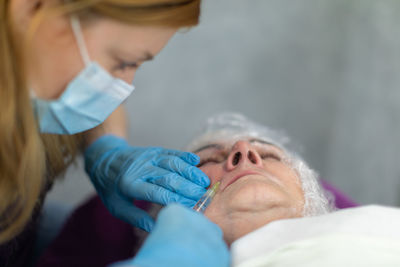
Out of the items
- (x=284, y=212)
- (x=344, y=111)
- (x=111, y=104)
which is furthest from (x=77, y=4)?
(x=344, y=111)

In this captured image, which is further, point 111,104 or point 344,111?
point 344,111

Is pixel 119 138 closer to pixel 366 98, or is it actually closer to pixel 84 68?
pixel 84 68

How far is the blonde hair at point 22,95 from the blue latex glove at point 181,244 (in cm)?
36

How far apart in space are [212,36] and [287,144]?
102 centimetres

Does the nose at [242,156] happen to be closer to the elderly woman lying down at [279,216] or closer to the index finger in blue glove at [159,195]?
the elderly woman lying down at [279,216]

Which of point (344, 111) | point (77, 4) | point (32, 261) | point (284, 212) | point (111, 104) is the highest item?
point (77, 4)

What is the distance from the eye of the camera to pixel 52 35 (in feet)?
2.95

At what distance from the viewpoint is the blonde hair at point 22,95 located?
0.86 m

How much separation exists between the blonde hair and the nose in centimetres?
38

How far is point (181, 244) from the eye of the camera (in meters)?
0.75

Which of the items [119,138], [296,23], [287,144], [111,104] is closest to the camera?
[111,104]

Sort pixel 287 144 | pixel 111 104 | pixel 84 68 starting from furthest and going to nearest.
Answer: pixel 287 144 → pixel 111 104 → pixel 84 68

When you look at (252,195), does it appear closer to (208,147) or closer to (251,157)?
(251,157)

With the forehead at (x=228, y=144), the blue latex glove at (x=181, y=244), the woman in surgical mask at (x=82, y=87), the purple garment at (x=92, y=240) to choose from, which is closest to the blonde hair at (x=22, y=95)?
the woman in surgical mask at (x=82, y=87)
